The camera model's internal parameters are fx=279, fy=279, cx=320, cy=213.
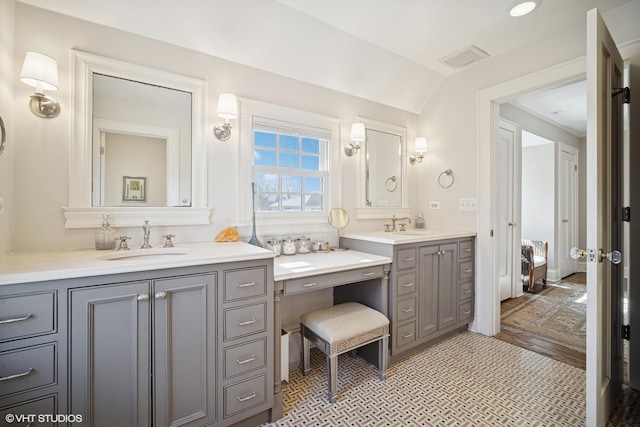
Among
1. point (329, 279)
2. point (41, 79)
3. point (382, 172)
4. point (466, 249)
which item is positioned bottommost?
point (329, 279)

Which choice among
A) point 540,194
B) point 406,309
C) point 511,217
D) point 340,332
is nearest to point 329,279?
point 340,332

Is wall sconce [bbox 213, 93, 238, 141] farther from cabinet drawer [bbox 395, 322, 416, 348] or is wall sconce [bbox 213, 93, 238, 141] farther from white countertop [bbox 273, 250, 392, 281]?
cabinet drawer [bbox 395, 322, 416, 348]

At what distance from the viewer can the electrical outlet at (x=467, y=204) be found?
2730 millimetres

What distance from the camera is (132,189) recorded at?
1.78 metres

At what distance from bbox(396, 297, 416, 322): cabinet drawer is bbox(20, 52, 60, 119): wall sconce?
99.0 inches

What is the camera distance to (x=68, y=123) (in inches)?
62.7

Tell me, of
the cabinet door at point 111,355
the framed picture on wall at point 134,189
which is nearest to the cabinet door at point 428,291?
the cabinet door at point 111,355

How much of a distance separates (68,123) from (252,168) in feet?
3.58

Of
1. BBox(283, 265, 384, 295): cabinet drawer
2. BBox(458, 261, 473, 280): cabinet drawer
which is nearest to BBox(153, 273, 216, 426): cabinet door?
BBox(283, 265, 384, 295): cabinet drawer

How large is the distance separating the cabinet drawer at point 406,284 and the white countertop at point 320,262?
201mm

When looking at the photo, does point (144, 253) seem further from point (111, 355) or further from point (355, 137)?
point (355, 137)

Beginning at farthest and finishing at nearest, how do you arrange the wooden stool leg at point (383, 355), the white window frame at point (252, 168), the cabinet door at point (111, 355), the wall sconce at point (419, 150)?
the wall sconce at point (419, 150) → the white window frame at point (252, 168) → the wooden stool leg at point (383, 355) → the cabinet door at point (111, 355)

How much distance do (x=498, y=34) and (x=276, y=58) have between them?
1.79 meters

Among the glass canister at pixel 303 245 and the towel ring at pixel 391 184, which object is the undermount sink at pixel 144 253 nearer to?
the glass canister at pixel 303 245
